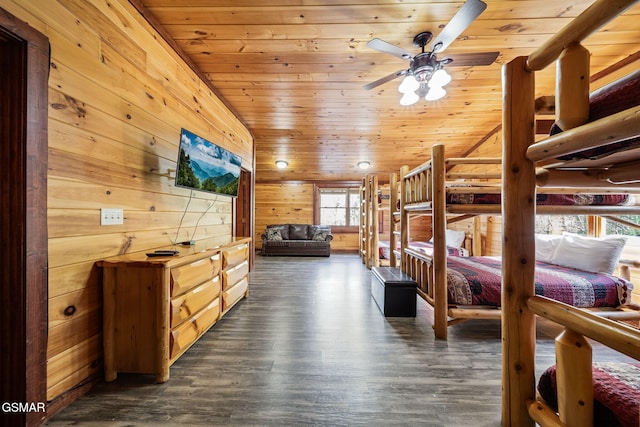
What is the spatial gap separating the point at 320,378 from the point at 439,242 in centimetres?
141

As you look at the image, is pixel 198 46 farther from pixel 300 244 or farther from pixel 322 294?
pixel 300 244

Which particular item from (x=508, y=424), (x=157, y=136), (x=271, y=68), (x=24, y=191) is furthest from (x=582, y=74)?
(x=271, y=68)

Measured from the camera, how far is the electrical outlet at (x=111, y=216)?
1.55 metres

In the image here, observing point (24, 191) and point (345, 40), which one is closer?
point (24, 191)

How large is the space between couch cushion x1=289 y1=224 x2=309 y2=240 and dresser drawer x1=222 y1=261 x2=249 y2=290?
3717mm

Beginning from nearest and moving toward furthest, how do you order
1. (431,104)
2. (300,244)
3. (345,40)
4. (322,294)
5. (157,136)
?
1. (157,136)
2. (345,40)
3. (322,294)
4. (431,104)
5. (300,244)

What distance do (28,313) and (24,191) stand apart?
22.1 inches

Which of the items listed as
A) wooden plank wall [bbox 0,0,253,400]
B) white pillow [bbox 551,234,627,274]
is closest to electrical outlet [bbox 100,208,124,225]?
wooden plank wall [bbox 0,0,253,400]

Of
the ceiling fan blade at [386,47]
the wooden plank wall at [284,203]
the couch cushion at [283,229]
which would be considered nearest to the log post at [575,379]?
the ceiling fan blade at [386,47]

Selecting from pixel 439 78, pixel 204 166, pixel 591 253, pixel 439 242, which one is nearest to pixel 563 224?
pixel 591 253

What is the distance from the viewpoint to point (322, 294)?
3.20 m

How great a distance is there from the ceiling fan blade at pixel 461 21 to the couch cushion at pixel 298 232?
518 cm

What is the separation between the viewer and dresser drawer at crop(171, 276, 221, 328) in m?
1.62

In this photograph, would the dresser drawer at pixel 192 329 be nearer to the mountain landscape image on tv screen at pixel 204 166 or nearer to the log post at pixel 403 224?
the mountain landscape image on tv screen at pixel 204 166
